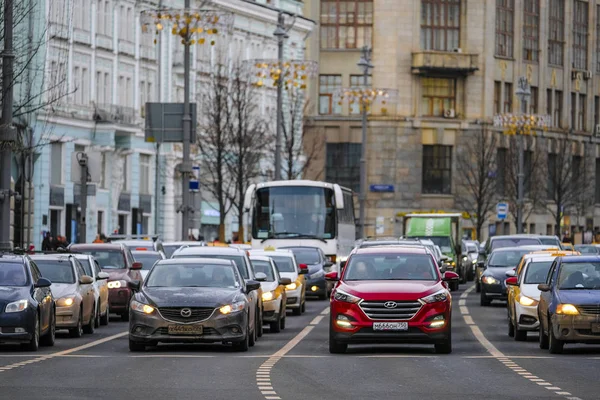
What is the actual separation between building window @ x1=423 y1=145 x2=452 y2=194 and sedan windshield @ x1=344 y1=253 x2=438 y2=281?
8907 centimetres

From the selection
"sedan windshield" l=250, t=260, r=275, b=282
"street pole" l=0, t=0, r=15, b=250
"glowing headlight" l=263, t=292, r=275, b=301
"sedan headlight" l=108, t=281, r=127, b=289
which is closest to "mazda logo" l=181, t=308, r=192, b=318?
"glowing headlight" l=263, t=292, r=275, b=301

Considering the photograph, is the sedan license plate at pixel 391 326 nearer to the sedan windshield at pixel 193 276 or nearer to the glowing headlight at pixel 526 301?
the sedan windshield at pixel 193 276

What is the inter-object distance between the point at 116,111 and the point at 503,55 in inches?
1857

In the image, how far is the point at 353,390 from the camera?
20.3m

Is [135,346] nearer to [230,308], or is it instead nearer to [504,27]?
[230,308]

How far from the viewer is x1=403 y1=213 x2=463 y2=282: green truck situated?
74500mm

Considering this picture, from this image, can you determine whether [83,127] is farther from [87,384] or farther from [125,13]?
[87,384]

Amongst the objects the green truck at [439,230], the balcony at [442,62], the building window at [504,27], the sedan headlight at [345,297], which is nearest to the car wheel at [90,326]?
the sedan headlight at [345,297]

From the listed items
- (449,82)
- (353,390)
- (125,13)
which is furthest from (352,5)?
(353,390)

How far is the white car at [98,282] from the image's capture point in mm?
35781

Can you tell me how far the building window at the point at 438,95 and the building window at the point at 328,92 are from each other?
214 inches

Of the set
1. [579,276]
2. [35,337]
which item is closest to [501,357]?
[579,276]

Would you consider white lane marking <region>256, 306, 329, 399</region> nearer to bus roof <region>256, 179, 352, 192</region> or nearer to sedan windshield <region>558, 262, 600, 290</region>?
sedan windshield <region>558, 262, 600, 290</region>

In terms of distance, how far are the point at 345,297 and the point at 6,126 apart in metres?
12.4
